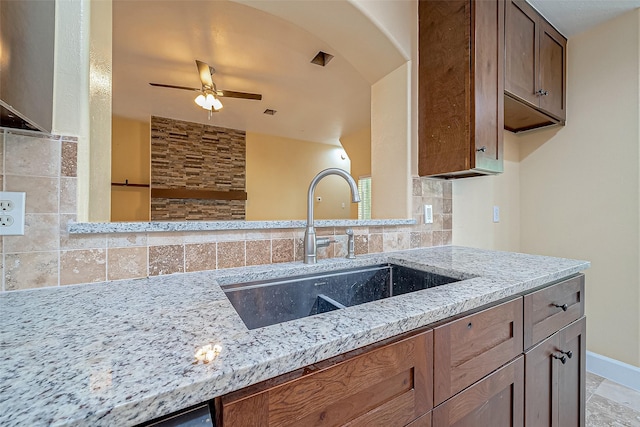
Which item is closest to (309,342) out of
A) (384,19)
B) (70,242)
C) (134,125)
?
(70,242)

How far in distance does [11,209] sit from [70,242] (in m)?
0.16

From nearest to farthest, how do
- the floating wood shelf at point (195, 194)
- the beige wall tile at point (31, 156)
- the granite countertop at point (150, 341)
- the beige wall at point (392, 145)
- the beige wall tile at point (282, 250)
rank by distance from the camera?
the granite countertop at point (150, 341), the beige wall tile at point (31, 156), the beige wall tile at point (282, 250), the beige wall at point (392, 145), the floating wood shelf at point (195, 194)

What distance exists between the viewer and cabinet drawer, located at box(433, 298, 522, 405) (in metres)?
0.65

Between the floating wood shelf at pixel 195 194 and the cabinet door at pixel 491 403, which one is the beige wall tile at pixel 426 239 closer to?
the cabinet door at pixel 491 403

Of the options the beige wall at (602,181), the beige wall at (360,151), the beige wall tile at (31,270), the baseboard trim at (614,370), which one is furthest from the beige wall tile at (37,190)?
the beige wall at (360,151)

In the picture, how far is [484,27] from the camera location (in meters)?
1.27

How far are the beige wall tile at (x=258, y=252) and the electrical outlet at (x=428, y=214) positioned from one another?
94 centimetres

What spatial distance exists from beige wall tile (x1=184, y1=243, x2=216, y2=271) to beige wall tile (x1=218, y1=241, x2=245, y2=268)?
0.03 meters

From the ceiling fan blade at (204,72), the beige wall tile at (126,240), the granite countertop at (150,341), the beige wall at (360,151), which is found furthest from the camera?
the beige wall at (360,151)

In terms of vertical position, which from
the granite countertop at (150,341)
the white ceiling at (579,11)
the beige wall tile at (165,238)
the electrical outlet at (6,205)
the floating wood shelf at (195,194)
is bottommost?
the granite countertop at (150,341)

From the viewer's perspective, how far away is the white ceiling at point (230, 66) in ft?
6.48

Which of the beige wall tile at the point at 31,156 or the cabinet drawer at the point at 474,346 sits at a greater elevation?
the beige wall tile at the point at 31,156

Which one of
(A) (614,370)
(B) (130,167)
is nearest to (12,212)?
(A) (614,370)

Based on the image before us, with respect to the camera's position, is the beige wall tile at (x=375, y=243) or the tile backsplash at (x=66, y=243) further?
the beige wall tile at (x=375, y=243)
